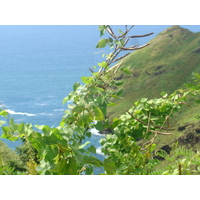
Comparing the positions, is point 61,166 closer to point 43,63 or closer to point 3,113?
point 3,113

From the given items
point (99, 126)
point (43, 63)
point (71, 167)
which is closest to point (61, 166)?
point (71, 167)

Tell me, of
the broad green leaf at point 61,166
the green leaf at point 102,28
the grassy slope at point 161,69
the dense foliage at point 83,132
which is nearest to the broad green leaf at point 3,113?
the dense foliage at point 83,132

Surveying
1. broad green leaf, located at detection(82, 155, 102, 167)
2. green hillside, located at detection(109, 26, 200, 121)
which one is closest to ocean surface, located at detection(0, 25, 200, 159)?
green hillside, located at detection(109, 26, 200, 121)

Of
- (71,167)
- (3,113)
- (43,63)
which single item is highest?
(43,63)

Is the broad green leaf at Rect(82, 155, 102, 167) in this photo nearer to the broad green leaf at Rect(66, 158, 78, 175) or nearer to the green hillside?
the broad green leaf at Rect(66, 158, 78, 175)
